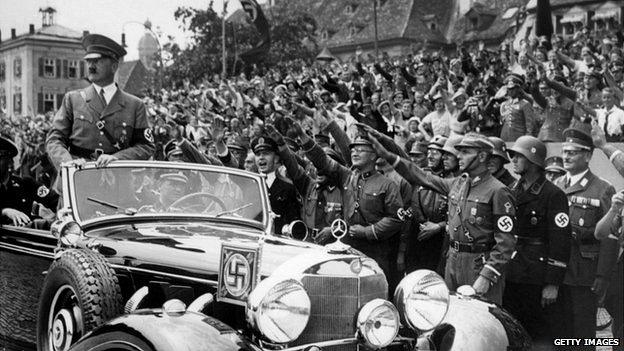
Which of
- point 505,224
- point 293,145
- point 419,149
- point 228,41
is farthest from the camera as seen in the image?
point 228,41

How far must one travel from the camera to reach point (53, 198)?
6984 mm

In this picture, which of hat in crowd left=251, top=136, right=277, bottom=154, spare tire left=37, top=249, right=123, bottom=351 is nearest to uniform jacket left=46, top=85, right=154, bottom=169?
hat in crowd left=251, top=136, right=277, bottom=154

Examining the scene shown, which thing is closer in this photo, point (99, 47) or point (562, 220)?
point (562, 220)

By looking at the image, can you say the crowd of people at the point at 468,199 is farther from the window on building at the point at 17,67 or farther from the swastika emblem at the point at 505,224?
the window on building at the point at 17,67

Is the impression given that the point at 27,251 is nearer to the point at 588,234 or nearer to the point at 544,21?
the point at 588,234

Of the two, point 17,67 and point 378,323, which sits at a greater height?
point 17,67

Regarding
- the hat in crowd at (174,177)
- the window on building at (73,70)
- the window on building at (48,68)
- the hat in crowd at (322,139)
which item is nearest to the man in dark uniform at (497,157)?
the hat in crowd at (174,177)

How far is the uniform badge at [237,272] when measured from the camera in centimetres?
411

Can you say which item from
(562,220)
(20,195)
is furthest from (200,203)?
(20,195)

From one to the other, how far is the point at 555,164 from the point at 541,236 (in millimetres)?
1382

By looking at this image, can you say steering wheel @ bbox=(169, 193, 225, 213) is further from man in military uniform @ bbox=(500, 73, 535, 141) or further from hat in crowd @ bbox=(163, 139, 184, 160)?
man in military uniform @ bbox=(500, 73, 535, 141)

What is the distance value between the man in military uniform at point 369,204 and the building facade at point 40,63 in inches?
208

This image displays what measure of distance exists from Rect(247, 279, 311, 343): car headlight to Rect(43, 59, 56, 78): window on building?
9.43 metres

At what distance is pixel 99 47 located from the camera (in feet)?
20.2
